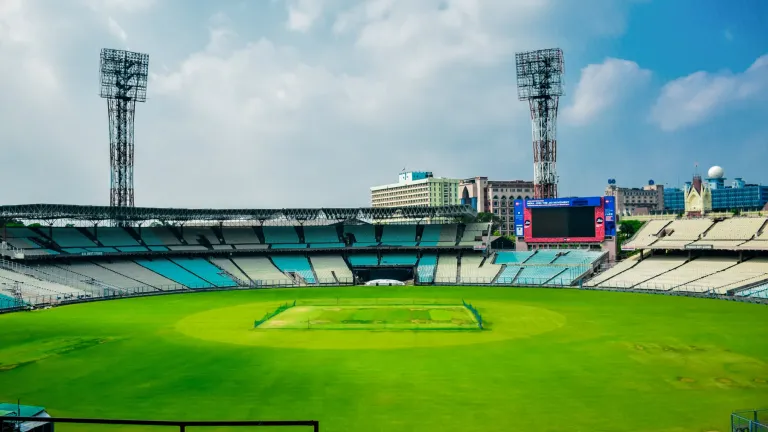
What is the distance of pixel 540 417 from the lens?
20.6 m

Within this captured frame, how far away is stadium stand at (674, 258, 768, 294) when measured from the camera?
5835 centimetres

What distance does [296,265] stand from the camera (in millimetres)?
83500

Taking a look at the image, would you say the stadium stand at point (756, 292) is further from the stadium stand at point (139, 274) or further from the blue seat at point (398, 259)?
the stadium stand at point (139, 274)

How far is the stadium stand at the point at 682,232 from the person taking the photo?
7188cm

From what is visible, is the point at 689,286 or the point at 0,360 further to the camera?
the point at 689,286

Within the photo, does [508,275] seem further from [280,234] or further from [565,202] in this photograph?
[280,234]

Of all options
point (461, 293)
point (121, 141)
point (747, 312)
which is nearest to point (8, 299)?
point (121, 141)

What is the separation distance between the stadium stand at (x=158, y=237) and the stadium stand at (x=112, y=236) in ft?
6.48

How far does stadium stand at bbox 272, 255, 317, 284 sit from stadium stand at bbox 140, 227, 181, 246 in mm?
14547

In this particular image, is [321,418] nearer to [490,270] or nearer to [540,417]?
[540,417]

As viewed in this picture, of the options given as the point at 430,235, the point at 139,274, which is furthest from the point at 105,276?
the point at 430,235

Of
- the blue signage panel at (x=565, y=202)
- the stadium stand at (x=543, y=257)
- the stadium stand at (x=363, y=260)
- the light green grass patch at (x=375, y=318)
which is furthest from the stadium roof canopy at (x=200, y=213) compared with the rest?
the light green grass patch at (x=375, y=318)

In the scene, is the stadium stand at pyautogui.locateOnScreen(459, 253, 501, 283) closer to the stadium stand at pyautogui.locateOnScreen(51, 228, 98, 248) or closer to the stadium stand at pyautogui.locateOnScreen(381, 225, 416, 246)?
the stadium stand at pyautogui.locateOnScreen(381, 225, 416, 246)

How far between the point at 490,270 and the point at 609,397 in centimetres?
5720
